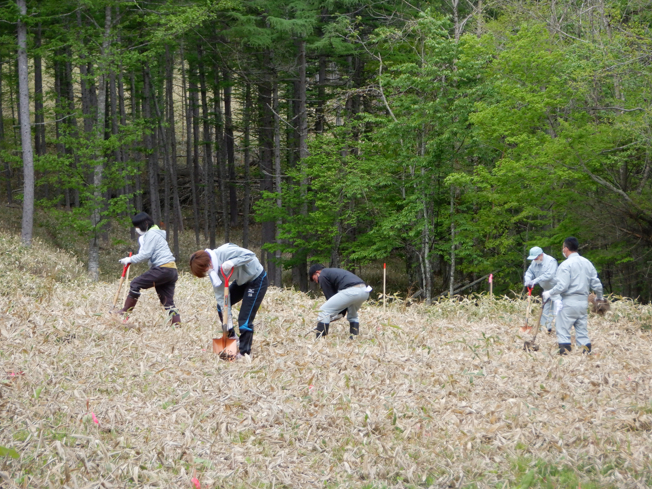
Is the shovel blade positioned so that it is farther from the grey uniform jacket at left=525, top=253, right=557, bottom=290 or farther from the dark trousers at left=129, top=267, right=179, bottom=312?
the grey uniform jacket at left=525, top=253, right=557, bottom=290

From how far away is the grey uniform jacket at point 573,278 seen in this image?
29.0 ft

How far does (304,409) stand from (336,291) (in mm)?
3325

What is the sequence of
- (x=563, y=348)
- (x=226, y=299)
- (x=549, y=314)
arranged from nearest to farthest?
1. (x=226, y=299)
2. (x=563, y=348)
3. (x=549, y=314)

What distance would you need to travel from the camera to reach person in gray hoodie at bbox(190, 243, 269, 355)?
23.7ft

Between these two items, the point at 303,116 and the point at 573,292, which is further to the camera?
the point at 303,116

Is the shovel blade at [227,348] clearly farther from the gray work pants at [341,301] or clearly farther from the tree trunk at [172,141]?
the tree trunk at [172,141]

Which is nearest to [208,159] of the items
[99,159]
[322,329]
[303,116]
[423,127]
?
[303,116]

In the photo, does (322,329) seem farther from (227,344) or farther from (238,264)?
(238,264)

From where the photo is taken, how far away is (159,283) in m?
9.74

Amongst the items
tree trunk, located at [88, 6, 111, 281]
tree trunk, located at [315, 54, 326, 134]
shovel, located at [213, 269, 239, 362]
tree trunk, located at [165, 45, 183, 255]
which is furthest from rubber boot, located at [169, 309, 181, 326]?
tree trunk, located at [165, 45, 183, 255]

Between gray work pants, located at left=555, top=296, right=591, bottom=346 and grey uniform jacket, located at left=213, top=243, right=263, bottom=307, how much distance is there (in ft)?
15.0

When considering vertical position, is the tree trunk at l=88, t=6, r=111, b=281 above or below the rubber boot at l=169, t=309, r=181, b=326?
above

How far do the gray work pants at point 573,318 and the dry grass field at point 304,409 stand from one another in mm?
323

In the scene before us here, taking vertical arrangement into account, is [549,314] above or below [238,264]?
below
